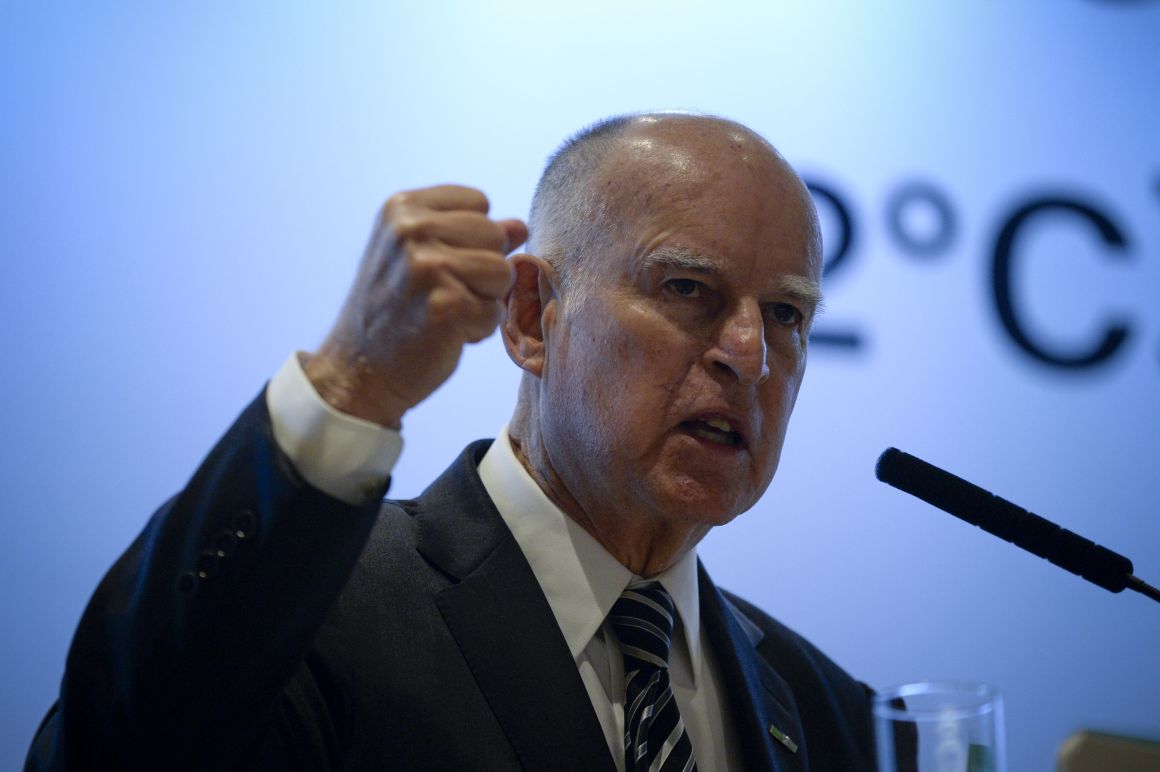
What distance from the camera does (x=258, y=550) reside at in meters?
1.02

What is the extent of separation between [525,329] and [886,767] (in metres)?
0.90

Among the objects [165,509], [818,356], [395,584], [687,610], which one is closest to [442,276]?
[165,509]

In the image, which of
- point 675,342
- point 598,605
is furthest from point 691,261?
point 598,605

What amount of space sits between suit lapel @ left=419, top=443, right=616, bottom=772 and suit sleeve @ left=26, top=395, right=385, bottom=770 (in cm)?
39

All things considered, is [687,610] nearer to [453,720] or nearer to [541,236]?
[453,720]

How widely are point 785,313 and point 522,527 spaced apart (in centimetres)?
49

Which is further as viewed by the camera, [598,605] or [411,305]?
[598,605]

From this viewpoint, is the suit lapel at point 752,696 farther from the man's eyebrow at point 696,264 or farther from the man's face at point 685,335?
the man's eyebrow at point 696,264

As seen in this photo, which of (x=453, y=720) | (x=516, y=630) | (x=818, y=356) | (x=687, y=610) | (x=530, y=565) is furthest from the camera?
(x=818, y=356)

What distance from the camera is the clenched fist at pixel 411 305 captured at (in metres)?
1.04

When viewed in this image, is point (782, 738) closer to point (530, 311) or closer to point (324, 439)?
point (530, 311)

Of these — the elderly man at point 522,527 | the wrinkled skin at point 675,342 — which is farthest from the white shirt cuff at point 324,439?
the wrinkled skin at point 675,342

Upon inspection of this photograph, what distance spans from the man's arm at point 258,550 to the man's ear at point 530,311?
2.00 feet

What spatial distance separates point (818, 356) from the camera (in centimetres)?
259
